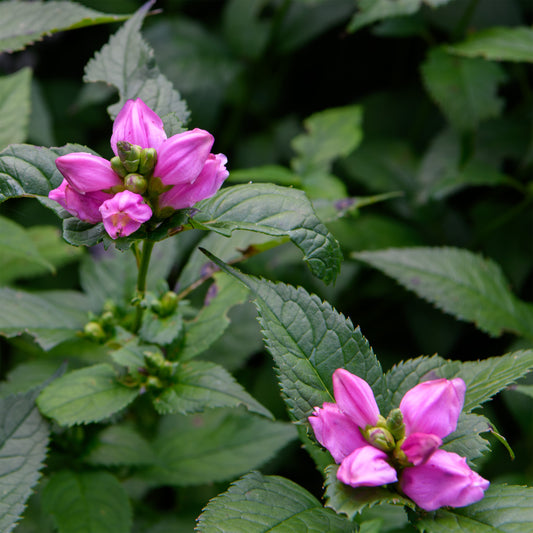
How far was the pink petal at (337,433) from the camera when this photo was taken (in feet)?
3.01

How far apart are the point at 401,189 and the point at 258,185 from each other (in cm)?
136

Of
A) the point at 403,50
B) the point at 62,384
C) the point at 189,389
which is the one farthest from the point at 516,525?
the point at 403,50

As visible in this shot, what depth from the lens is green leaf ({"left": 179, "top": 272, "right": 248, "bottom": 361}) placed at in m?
1.35

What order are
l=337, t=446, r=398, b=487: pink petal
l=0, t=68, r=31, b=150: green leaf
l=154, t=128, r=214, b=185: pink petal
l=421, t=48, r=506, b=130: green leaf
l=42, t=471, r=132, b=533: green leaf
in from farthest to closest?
1. l=421, t=48, r=506, b=130: green leaf
2. l=0, t=68, r=31, b=150: green leaf
3. l=42, t=471, r=132, b=533: green leaf
4. l=154, t=128, r=214, b=185: pink petal
5. l=337, t=446, r=398, b=487: pink petal

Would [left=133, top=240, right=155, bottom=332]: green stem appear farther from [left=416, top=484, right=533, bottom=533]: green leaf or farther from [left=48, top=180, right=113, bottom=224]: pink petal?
[left=416, top=484, right=533, bottom=533]: green leaf

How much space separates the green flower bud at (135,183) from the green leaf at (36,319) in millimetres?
526

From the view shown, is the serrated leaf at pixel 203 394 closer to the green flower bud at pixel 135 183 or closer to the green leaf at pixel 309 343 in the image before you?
the green leaf at pixel 309 343

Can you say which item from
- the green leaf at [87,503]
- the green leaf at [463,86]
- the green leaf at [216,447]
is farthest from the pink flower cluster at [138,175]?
the green leaf at [463,86]

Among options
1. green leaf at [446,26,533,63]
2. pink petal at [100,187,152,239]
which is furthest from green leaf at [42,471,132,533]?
green leaf at [446,26,533,63]

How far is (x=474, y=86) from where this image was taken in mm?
2070

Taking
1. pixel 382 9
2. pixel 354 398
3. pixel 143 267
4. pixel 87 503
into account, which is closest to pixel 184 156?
pixel 143 267

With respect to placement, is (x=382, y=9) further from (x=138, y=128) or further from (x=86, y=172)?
(x=86, y=172)

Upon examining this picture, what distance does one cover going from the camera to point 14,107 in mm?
1777

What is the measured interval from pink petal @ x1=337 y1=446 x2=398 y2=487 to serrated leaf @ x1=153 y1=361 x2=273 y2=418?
0.97ft
